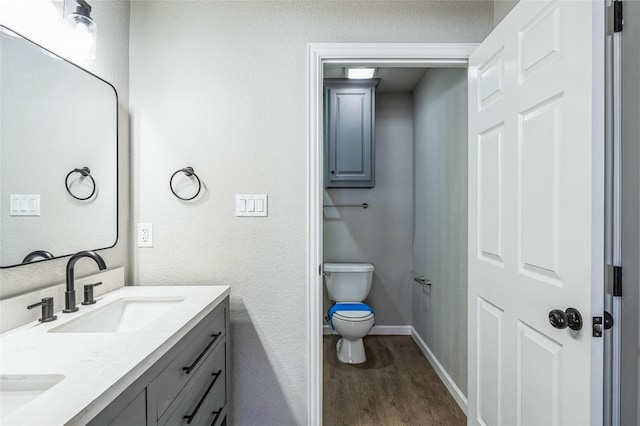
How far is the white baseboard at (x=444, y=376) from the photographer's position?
6.89 feet

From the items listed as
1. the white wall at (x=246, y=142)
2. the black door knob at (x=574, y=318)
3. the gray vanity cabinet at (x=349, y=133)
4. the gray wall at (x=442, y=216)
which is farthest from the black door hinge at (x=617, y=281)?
the gray vanity cabinet at (x=349, y=133)

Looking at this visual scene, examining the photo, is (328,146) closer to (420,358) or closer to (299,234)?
(299,234)

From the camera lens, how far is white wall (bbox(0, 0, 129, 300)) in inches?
44.3

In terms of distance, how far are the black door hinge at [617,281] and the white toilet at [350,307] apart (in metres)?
1.81

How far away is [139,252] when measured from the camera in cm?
176

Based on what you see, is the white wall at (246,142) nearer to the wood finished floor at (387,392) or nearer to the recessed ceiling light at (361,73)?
the wood finished floor at (387,392)

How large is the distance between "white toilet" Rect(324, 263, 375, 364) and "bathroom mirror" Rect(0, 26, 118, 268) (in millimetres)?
1746

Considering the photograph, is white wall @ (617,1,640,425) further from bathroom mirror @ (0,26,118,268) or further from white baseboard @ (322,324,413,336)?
white baseboard @ (322,324,413,336)

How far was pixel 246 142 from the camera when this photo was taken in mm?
1737

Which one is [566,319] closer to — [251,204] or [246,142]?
[251,204]

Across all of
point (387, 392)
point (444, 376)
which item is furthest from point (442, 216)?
point (387, 392)

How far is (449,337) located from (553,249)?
58.0 inches

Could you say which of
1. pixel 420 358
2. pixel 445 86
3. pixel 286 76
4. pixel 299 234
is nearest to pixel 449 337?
pixel 420 358

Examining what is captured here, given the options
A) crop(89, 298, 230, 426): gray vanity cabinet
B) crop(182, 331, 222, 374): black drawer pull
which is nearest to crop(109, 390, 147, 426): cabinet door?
crop(89, 298, 230, 426): gray vanity cabinet
